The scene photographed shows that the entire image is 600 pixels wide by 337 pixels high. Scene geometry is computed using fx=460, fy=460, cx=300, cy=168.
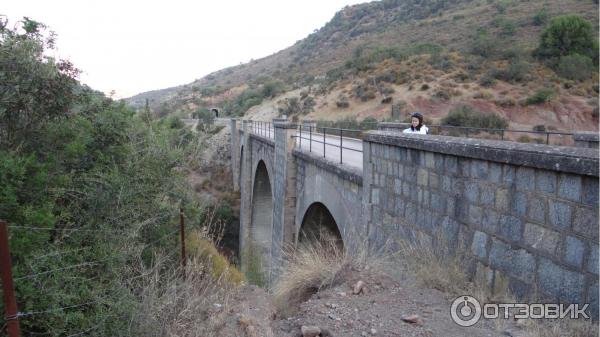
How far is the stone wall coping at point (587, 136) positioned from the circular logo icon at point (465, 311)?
4.32m

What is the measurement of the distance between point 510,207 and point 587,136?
4215 millimetres

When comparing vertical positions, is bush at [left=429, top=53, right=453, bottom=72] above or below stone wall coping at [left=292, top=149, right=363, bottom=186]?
above

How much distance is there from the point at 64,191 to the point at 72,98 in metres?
1.74

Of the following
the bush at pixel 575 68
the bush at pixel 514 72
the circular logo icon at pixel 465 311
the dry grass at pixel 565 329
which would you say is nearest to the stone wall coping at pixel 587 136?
the circular logo icon at pixel 465 311

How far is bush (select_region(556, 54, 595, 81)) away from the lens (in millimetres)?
28791

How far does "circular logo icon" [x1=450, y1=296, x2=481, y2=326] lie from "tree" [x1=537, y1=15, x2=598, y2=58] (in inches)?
1280

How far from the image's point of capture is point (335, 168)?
331 inches

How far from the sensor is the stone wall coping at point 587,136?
680 centimetres

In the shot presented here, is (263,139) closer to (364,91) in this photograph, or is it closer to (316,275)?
(316,275)

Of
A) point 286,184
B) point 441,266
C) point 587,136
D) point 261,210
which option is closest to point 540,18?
point 261,210

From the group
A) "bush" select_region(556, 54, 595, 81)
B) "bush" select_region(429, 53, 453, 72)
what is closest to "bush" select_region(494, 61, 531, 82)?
"bush" select_region(556, 54, 595, 81)

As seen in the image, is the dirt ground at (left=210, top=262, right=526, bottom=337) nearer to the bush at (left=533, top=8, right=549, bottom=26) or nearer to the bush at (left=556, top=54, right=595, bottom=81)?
the bush at (left=556, top=54, right=595, bottom=81)

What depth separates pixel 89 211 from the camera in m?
5.63

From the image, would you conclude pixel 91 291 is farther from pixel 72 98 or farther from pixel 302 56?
pixel 302 56
